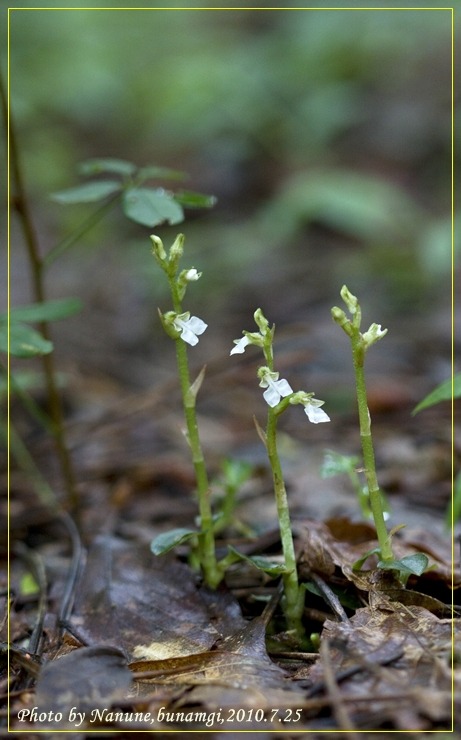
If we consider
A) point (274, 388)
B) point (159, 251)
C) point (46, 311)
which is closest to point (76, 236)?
point (46, 311)

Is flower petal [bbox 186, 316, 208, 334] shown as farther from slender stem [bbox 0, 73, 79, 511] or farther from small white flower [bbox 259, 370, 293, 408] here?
slender stem [bbox 0, 73, 79, 511]

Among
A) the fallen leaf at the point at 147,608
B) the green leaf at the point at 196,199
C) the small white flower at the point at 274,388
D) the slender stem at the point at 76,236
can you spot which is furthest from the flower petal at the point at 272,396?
the slender stem at the point at 76,236

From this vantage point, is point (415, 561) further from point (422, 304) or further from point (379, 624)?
point (422, 304)

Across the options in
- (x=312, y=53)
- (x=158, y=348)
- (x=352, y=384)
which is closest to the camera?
(x=352, y=384)

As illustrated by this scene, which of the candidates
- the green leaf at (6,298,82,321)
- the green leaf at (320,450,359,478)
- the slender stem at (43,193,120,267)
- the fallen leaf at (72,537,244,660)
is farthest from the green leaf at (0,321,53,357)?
the green leaf at (320,450,359,478)

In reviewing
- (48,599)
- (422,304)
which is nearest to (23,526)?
(48,599)

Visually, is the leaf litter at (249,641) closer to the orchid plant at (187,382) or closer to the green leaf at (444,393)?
the orchid plant at (187,382)
